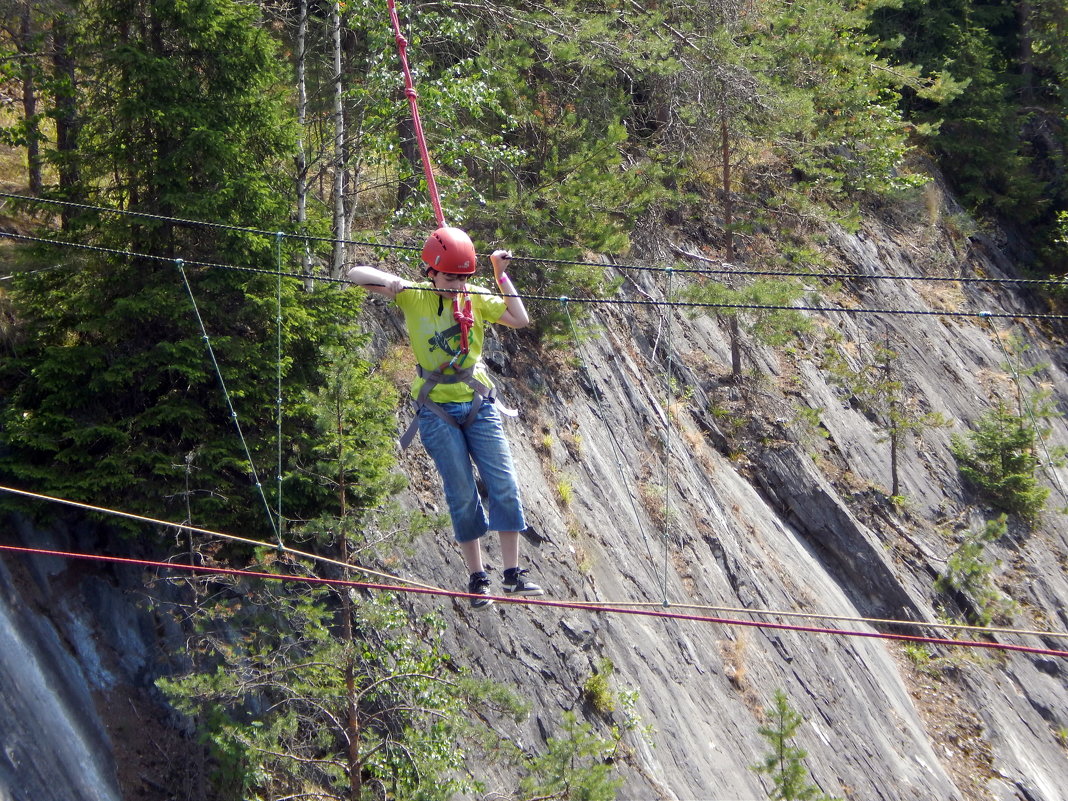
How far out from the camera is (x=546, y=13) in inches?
566

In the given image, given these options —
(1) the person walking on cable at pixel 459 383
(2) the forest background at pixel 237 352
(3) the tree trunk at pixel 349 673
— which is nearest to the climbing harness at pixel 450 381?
(1) the person walking on cable at pixel 459 383

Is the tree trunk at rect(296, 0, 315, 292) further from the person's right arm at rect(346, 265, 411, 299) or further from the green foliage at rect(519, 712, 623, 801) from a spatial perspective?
the green foliage at rect(519, 712, 623, 801)

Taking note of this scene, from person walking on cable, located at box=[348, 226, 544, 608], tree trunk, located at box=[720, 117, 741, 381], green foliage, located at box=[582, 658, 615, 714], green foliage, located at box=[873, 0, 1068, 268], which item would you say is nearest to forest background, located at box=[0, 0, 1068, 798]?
person walking on cable, located at box=[348, 226, 544, 608]

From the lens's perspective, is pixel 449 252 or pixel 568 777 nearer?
pixel 449 252

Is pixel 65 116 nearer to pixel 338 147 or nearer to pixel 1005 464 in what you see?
pixel 338 147

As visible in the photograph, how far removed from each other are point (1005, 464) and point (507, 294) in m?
16.3

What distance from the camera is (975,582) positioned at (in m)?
17.9

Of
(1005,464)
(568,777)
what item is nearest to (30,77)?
(568,777)

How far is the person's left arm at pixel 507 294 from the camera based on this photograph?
251 inches

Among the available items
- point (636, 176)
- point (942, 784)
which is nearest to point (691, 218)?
point (636, 176)

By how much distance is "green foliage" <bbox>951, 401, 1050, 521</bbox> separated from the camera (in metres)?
19.7

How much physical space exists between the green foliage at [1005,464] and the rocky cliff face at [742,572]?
41 centimetres

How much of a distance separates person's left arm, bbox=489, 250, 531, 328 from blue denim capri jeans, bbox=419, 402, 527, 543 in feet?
1.87

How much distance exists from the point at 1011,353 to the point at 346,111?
16.9 metres
